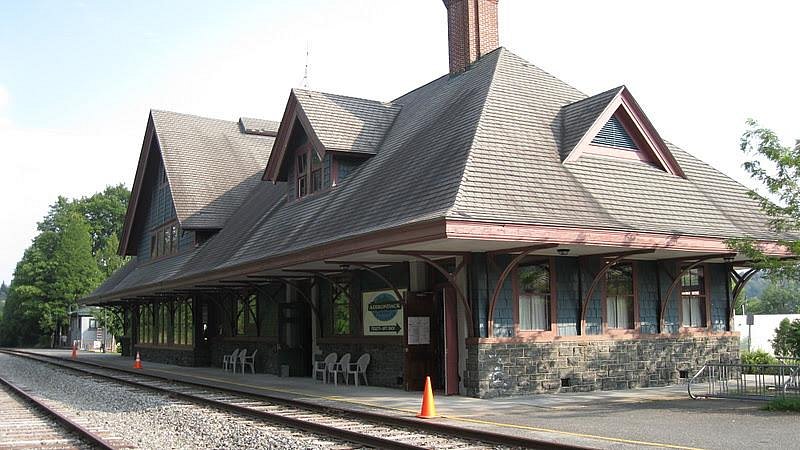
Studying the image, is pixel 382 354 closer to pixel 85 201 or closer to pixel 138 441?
pixel 138 441

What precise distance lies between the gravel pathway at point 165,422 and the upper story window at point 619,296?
791cm

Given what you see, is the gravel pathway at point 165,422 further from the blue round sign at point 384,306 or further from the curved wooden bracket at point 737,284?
the curved wooden bracket at point 737,284

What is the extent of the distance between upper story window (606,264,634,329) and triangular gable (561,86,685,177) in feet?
8.28

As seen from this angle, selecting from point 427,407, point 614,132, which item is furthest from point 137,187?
point 427,407

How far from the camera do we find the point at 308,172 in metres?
22.2

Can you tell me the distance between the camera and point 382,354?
1767cm

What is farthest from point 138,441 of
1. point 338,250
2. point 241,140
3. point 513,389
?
point 241,140

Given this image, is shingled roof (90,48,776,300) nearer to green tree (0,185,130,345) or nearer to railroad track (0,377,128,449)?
railroad track (0,377,128,449)

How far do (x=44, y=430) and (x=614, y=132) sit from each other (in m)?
12.7

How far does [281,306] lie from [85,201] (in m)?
73.8

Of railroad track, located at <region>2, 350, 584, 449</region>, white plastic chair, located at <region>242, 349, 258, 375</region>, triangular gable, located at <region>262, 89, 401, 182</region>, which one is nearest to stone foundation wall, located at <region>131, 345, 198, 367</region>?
white plastic chair, located at <region>242, 349, 258, 375</region>

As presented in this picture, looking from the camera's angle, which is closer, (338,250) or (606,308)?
(338,250)

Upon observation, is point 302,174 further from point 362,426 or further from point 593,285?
point 362,426

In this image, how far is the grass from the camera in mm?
11930
